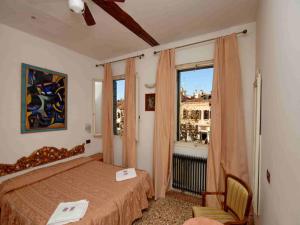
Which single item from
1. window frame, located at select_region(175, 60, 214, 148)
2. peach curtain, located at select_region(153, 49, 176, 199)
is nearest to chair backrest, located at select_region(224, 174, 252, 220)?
window frame, located at select_region(175, 60, 214, 148)

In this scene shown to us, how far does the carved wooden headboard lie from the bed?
187mm

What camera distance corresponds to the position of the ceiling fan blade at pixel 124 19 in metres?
1.84

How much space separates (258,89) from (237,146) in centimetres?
94

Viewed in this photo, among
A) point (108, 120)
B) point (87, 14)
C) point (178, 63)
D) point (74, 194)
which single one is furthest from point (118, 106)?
point (87, 14)

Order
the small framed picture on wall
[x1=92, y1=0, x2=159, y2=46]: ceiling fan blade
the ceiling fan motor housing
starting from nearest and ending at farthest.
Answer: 1. the ceiling fan motor housing
2. [x1=92, y1=0, x2=159, y2=46]: ceiling fan blade
3. the small framed picture on wall

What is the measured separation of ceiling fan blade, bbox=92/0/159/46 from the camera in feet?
6.04

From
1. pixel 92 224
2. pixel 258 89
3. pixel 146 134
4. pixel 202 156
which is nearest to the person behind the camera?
pixel 92 224

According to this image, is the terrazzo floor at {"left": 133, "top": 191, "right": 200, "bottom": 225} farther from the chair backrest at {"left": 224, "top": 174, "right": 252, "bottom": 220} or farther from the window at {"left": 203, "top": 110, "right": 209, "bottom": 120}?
the window at {"left": 203, "top": 110, "right": 209, "bottom": 120}

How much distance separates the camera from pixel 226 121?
7.50ft

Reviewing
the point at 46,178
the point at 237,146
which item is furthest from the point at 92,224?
the point at 237,146

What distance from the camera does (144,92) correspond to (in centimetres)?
320

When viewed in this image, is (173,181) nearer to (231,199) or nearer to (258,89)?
(231,199)

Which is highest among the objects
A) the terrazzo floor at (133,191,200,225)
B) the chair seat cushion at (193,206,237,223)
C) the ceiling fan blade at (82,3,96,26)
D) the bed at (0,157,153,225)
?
the ceiling fan blade at (82,3,96,26)

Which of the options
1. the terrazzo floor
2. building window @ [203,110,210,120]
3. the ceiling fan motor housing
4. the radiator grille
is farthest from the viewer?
building window @ [203,110,210,120]
